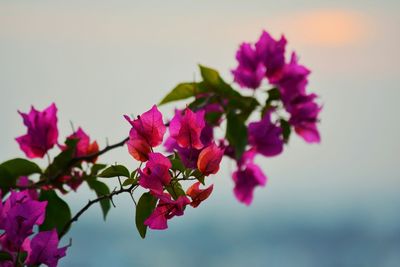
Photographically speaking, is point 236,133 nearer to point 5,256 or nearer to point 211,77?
point 211,77

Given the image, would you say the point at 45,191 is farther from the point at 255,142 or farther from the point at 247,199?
the point at 247,199

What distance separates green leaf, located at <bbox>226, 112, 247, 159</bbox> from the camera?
3.67 feet

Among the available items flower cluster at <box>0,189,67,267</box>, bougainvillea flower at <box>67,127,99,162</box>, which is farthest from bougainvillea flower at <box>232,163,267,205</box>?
flower cluster at <box>0,189,67,267</box>

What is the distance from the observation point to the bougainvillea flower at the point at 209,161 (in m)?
0.69

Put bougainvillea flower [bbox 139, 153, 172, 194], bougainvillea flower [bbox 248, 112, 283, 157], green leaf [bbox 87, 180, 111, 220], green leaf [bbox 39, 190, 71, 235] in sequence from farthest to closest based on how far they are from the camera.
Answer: bougainvillea flower [bbox 248, 112, 283, 157]
green leaf [bbox 87, 180, 111, 220]
green leaf [bbox 39, 190, 71, 235]
bougainvillea flower [bbox 139, 153, 172, 194]

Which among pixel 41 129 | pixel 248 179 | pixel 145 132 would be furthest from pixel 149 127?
pixel 248 179

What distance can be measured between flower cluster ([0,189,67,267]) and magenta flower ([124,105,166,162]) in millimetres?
98

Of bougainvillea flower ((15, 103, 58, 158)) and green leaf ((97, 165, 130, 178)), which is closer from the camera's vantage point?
green leaf ((97, 165, 130, 178))

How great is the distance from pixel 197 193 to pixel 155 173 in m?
0.05

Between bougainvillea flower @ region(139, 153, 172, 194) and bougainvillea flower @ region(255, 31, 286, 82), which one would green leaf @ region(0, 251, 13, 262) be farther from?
bougainvillea flower @ region(255, 31, 286, 82)

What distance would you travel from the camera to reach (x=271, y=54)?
1.21 m

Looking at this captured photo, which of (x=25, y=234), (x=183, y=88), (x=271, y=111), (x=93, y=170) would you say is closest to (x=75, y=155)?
(x=93, y=170)

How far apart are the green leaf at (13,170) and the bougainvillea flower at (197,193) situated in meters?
0.36

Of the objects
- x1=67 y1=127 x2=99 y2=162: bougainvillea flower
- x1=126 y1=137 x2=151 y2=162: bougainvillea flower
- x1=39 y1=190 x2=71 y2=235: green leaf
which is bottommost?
x1=126 y1=137 x2=151 y2=162: bougainvillea flower
